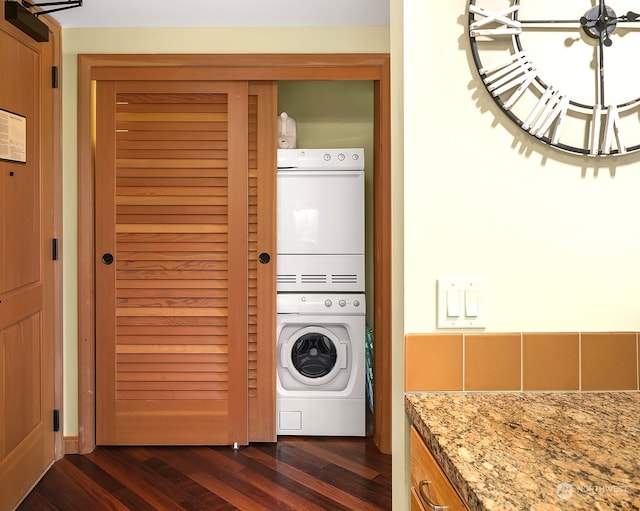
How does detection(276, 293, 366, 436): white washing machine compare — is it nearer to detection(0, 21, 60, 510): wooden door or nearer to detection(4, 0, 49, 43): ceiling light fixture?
detection(0, 21, 60, 510): wooden door

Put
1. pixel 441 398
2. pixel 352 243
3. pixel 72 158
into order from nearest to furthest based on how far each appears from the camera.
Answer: pixel 441 398 → pixel 72 158 → pixel 352 243

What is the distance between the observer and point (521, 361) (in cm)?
111

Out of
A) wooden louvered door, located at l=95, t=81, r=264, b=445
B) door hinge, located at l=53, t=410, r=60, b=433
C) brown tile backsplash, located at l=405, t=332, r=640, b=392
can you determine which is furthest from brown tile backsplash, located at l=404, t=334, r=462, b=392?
door hinge, located at l=53, t=410, r=60, b=433

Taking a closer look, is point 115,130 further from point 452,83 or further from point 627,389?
point 627,389

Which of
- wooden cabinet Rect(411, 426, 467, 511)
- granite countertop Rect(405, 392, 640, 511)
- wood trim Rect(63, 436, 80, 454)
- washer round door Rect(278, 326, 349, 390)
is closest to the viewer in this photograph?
granite countertop Rect(405, 392, 640, 511)

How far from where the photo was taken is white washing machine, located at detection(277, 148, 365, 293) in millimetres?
2932

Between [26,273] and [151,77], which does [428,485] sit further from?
[151,77]

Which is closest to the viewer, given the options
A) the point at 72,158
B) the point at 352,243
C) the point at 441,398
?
the point at 441,398

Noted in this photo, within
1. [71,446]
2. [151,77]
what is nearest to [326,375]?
[71,446]

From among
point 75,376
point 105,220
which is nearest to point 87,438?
point 75,376

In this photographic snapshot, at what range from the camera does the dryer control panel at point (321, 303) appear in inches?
116

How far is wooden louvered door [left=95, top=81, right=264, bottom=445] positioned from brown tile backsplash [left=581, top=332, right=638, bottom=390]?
2016 millimetres

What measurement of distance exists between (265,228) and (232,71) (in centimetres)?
89

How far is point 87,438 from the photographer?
278 cm
